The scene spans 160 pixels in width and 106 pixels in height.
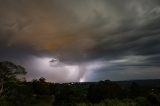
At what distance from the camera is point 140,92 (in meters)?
97.0

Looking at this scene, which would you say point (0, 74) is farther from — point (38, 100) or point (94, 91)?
point (94, 91)

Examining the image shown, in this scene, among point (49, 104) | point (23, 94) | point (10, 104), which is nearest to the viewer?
point (10, 104)

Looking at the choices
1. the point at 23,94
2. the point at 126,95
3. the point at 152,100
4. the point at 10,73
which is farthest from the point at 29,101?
the point at 126,95

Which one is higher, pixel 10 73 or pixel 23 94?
pixel 10 73

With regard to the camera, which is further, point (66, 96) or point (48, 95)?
point (66, 96)

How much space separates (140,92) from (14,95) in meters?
49.3

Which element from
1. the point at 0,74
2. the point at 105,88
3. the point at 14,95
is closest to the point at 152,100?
the point at 105,88

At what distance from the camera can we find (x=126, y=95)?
9400 centimetres

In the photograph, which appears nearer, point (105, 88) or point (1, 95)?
point (1, 95)

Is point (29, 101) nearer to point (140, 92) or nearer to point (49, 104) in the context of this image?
point (49, 104)

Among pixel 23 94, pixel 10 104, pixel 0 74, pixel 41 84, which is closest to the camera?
pixel 10 104

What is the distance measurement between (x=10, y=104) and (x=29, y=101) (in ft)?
13.8

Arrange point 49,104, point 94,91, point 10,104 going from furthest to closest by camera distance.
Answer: point 94,91 → point 49,104 → point 10,104

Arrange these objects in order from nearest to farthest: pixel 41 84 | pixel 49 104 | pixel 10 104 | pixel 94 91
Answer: pixel 10 104
pixel 49 104
pixel 94 91
pixel 41 84
